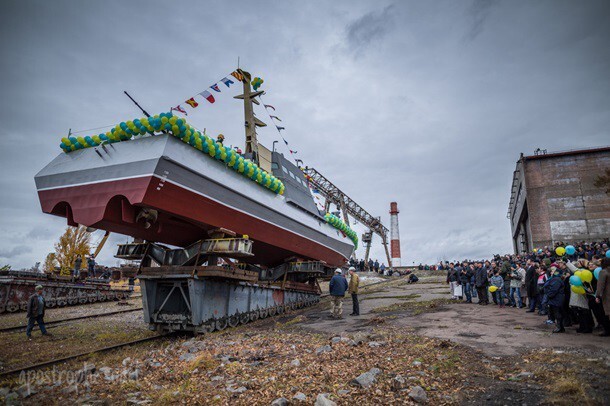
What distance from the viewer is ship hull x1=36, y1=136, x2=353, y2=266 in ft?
26.2

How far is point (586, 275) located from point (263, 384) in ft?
22.3

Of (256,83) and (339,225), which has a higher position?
(256,83)

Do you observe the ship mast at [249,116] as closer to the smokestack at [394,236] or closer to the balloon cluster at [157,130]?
the balloon cluster at [157,130]

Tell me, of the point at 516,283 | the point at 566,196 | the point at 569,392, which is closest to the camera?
the point at 569,392

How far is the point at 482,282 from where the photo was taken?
12.7 metres

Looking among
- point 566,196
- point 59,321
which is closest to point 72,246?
point 59,321

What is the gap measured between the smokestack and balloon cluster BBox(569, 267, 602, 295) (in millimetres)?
36644

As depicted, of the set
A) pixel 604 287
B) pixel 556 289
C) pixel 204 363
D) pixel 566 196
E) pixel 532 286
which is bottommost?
pixel 204 363

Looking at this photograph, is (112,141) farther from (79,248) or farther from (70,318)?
(79,248)

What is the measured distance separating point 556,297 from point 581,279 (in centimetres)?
64

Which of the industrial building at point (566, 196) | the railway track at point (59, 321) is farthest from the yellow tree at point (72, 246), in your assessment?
the industrial building at point (566, 196)

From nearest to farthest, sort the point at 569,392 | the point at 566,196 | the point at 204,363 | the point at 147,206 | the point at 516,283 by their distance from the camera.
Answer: the point at 569,392 → the point at 204,363 → the point at 147,206 → the point at 516,283 → the point at 566,196

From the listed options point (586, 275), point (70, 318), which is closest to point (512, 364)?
point (586, 275)

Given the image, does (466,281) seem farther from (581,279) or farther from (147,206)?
(147,206)
